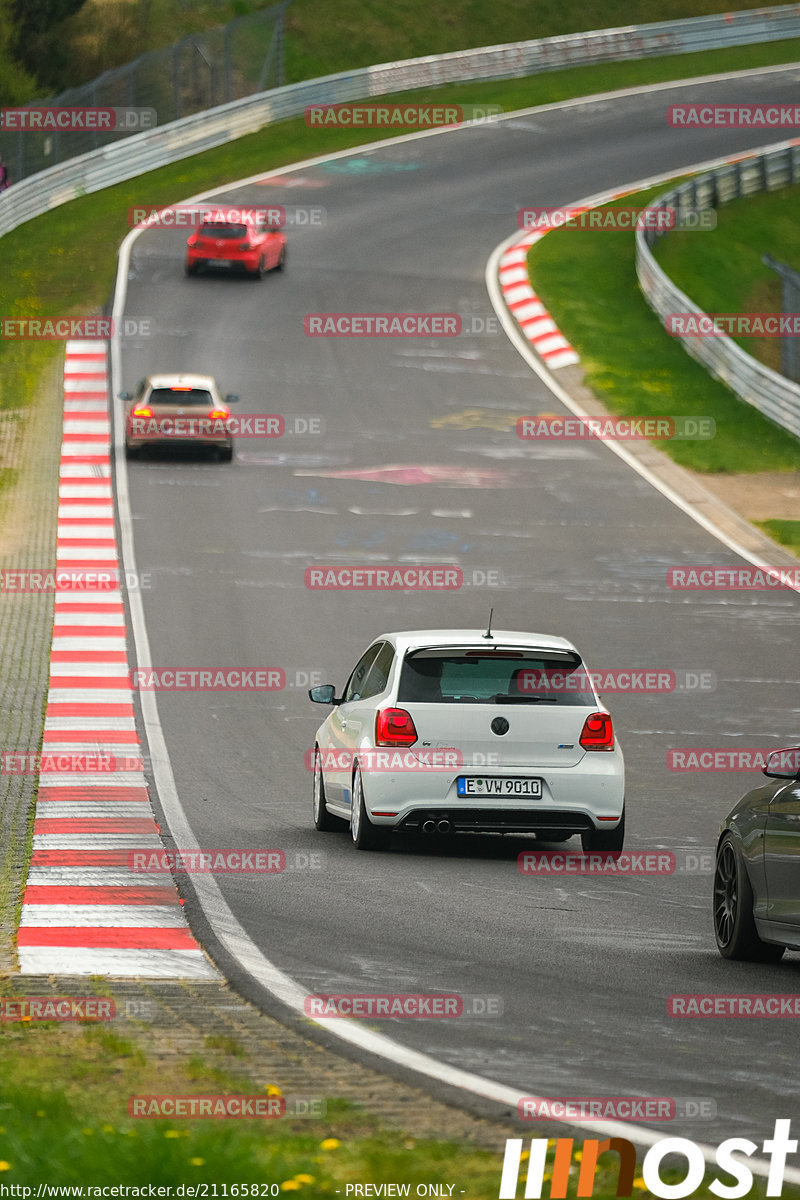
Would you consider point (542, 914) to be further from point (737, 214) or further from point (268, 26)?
point (268, 26)

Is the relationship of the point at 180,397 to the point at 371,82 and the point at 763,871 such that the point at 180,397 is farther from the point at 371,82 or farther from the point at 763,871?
the point at 371,82

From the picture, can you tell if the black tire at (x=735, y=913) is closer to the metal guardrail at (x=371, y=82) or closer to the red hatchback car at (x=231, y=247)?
the red hatchback car at (x=231, y=247)

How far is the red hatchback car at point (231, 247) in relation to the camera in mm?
43281

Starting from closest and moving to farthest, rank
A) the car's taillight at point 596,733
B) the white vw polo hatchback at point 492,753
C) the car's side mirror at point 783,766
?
the car's side mirror at point 783,766 < the white vw polo hatchback at point 492,753 < the car's taillight at point 596,733

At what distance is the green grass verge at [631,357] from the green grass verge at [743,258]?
37.0 inches

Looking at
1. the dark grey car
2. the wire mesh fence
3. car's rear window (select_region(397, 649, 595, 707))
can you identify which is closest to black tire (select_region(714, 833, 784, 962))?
the dark grey car

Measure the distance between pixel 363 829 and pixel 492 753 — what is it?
107cm

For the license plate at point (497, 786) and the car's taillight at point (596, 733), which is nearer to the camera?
the license plate at point (497, 786)

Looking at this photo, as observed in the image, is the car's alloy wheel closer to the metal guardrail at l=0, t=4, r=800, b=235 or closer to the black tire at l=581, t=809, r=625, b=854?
the black tire at l=581, t=809, r=625, b=854

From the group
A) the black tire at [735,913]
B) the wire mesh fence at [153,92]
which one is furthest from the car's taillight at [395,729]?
the wire mesh fence at [153,92]

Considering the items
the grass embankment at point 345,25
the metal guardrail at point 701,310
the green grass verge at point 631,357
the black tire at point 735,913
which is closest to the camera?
the black tire at point 735,913

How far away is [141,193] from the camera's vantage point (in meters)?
51.5

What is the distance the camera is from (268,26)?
6281 centimetres

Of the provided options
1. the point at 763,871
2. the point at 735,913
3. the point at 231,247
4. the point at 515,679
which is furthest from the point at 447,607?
the point at 231,247
